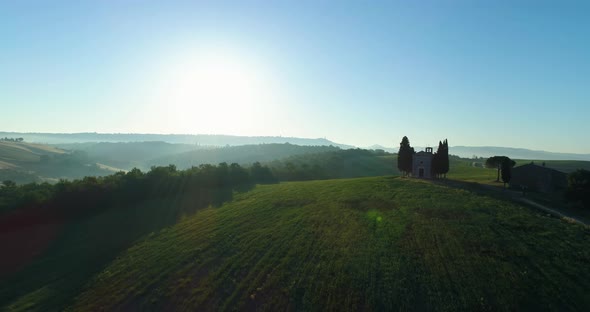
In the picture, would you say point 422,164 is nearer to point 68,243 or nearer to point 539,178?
point 539,178

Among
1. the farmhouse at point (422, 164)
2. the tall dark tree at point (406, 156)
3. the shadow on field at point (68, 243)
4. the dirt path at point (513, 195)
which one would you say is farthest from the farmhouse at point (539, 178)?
the shadow on field at point (68, 243)

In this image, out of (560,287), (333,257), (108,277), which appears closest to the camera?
(560,287)

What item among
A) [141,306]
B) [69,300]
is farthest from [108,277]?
[141,306]

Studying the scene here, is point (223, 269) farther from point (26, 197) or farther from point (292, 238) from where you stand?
point (26, 197)

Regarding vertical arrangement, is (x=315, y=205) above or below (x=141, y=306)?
above

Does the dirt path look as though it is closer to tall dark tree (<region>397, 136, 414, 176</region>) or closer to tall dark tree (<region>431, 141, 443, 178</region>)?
tall dark tree (<region>431, 141, 443, 178</region>)

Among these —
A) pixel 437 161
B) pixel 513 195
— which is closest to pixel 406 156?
pixel 437 161

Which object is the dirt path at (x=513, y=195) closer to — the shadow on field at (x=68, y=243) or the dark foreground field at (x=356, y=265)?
the dark foreground field at (x=356, y=265)

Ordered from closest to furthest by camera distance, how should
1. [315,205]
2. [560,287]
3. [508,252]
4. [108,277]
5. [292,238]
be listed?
[560,287] < [508,252] < [108,277] < [292,238] < [315,205]
